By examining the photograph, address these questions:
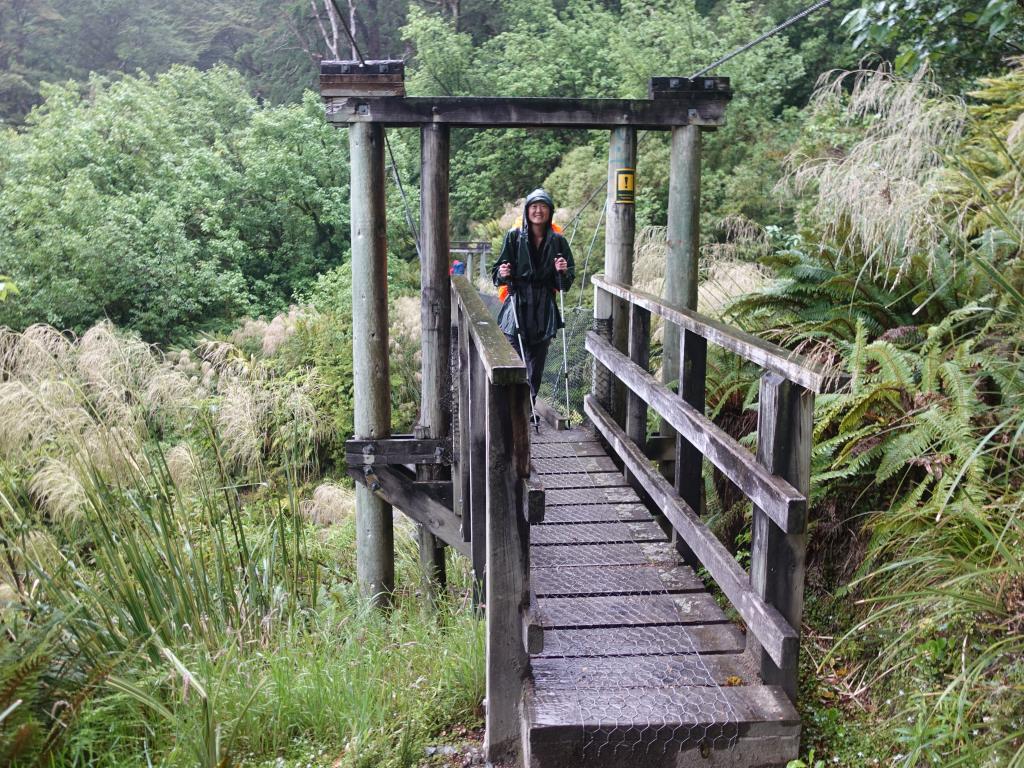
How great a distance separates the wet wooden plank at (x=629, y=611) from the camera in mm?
3643

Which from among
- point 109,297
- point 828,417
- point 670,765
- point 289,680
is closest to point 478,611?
point 289,680

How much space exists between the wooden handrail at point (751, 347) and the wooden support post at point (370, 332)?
1667mm

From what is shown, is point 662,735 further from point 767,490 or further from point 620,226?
point 620,226

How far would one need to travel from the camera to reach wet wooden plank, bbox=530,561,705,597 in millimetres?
3943

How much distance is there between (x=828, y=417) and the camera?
4066 mm

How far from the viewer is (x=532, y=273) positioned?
241 inches

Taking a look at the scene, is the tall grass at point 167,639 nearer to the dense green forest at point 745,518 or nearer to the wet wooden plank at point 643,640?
the dense green forest at point 745,518

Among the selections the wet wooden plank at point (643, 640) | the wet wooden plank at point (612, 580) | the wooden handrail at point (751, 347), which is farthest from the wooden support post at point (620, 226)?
the wet wooden plank at point (643, 640)

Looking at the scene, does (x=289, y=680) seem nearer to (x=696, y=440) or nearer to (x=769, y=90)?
(x=696, y=440)

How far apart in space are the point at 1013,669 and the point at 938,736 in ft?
0.89

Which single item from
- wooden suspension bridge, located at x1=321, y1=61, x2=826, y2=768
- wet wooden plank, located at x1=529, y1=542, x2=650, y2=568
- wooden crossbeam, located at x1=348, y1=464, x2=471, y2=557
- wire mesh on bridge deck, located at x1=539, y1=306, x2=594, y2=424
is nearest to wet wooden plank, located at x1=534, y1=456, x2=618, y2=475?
wooden suspension bridge, located at x1=321, y1=61, x2=826, y2=768

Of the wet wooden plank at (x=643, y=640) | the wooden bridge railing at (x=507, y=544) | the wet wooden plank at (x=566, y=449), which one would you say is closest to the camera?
the wooden bridge railing at (x=507, y=544)

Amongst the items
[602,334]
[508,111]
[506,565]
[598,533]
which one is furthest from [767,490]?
[508,111]

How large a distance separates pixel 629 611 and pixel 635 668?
457 millimetres
